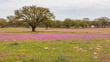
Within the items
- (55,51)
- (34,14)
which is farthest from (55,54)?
(34,14)

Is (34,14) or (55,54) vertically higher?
(34,14)

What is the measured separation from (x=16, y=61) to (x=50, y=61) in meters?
2.00

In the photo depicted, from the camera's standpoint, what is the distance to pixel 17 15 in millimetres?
55781

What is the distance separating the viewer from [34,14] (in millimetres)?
58281

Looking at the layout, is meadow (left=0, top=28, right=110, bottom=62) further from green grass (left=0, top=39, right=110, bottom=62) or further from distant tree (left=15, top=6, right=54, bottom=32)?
distant tree (left=15, top=6, right=54, bottom=32)

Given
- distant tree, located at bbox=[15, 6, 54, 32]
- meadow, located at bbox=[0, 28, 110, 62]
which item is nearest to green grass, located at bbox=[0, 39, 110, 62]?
meadow, located at bbox=[0, 28, 110, 62]

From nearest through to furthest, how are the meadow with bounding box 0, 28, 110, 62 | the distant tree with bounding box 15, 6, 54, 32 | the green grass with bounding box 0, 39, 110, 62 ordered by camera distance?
1. the green grass with bounding box 0, 39, 110, 62
2. the meadow with bounding box 0, 28, 110, 62
3. the distant tree with bounding box 15, 6, 54, 32

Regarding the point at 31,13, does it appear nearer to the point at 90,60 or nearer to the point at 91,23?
the point at 90,60

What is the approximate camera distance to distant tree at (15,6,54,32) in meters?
57.0

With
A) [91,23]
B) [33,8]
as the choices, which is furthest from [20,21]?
[91,23]

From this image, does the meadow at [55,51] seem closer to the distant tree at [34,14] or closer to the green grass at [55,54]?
the green grass at [55,54]

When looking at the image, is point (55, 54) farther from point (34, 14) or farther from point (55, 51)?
point (34, 14)

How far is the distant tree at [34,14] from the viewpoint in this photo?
57.0 meters

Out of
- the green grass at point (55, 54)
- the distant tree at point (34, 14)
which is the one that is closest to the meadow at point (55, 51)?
the green grass at point (55, 54)
